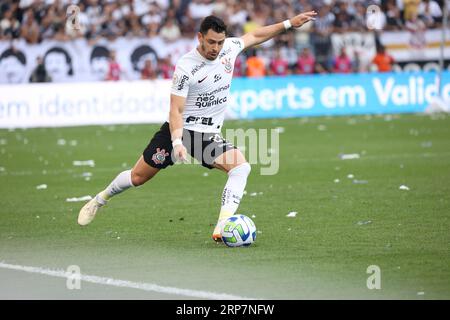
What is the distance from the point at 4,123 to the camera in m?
28.1

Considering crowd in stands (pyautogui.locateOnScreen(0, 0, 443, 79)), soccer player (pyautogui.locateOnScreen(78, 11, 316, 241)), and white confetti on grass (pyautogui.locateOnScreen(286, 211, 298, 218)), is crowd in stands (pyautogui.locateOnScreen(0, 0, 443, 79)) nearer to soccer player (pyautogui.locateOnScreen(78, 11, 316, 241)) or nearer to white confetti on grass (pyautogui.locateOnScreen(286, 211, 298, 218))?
white confetti on grass (pyautogui.locateOnScreen(286, 211, 298, 218))

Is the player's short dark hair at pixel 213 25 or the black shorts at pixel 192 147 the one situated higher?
the player's short dark hair at pixel 213 25

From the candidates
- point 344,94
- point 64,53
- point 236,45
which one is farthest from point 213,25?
point 344,94

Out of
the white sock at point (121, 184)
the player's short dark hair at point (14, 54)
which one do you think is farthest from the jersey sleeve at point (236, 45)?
the player's short dark hair at point (14, 54)

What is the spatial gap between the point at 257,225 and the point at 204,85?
82.5 inches

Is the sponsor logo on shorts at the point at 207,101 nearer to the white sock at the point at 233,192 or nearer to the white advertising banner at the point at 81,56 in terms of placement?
the white sock at the point at 233,192

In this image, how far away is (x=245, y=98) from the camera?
31016mm

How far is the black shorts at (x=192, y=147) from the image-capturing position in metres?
10.9

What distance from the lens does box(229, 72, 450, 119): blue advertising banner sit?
3141cm

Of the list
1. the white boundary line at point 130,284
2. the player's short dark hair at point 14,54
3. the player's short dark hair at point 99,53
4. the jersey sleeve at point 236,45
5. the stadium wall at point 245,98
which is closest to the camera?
the white boundary line at point 130,284

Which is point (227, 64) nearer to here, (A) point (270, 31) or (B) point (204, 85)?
(B) point (204, 85)

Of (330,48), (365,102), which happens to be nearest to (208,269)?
(365,102)

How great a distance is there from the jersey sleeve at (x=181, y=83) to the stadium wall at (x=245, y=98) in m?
18.2

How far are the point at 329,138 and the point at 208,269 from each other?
15.5m
